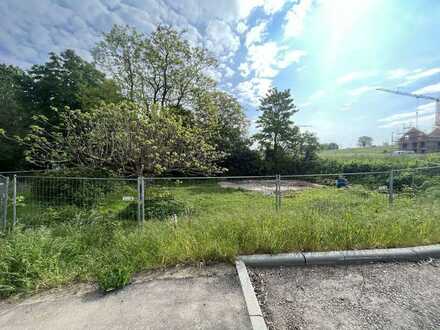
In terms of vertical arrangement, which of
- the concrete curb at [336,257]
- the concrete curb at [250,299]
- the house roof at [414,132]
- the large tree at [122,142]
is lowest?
the concrete curb at [250,299]

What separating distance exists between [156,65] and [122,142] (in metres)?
11.5

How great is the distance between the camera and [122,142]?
6.34m

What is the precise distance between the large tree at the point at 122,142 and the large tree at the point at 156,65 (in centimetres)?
942

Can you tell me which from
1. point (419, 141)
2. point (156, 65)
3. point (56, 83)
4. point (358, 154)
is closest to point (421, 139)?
point (419, 141)

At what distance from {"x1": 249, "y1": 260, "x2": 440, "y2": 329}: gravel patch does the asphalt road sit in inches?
14.5

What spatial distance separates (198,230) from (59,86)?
69.9 feet

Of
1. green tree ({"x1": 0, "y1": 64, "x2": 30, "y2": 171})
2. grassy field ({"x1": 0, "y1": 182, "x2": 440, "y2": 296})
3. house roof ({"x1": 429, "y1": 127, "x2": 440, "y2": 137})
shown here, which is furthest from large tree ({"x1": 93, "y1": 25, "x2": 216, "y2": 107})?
house roof ({"x1": 429, "y1": 127, "x2": 440, "y2": 137})

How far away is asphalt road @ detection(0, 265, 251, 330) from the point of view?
1.93m

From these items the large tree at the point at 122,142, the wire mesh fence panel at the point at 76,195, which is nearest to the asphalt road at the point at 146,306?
the wire mesh fence panel at the point at 76,195

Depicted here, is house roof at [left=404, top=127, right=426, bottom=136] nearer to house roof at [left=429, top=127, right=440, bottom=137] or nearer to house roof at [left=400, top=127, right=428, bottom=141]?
house roof at [left=400, top=127, right=428, bottom=141]

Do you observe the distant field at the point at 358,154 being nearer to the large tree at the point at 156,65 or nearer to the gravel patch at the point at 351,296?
the large tree at the point at 156,65

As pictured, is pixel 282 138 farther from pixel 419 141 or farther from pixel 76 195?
pixel 419 141

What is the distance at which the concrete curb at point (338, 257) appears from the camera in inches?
110

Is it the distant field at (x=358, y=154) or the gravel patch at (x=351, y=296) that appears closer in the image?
the gravel patch at (x=351, y=296)
